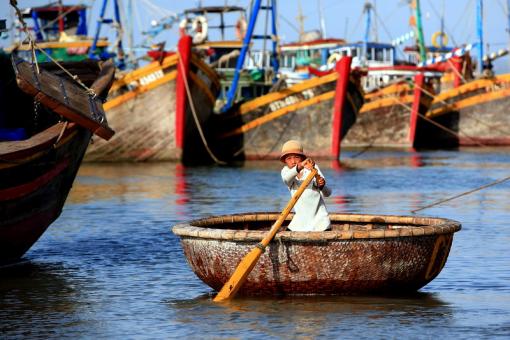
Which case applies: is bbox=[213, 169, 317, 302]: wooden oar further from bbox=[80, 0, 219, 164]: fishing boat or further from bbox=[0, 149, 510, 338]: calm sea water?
bbox=[80, 0, 219, 164]: fishing boat

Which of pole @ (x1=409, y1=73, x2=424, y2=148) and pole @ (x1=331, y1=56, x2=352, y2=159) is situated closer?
pole @ (x1=331, y1=56, x2=352, y2=159)

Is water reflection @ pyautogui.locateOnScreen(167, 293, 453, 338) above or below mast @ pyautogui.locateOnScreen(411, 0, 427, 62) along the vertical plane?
below

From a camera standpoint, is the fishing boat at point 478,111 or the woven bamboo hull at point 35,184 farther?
the fishing boat at point 478,111

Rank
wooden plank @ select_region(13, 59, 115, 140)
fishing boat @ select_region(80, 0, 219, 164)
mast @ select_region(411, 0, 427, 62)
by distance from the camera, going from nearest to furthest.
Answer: wooden plank @ select_region(13, 59, 115, 140) → fishing boat @ select_region(80, 0, 219, 164) → mast @ select_region(411, 0, 427, 62)

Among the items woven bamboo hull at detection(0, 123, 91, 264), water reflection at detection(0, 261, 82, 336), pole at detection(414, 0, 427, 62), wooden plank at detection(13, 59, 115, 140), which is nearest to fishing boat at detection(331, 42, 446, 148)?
pole at detection(414, 0, 427, 62)

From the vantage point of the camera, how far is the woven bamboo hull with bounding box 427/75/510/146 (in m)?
41.9

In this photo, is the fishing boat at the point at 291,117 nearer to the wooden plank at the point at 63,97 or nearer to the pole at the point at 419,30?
the wooden plank at the point at 63,97

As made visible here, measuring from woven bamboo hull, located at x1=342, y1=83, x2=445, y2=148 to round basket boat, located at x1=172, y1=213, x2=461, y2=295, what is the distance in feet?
106

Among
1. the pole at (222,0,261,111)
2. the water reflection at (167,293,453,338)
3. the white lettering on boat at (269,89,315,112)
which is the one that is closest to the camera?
the water reflection at (167,293,453,338)

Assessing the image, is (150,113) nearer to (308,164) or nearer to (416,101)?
(416,101)

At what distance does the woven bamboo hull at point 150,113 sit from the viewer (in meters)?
32.0

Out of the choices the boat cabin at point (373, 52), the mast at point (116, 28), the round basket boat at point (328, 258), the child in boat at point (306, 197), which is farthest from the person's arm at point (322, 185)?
the boat cabin at point (373, 52)

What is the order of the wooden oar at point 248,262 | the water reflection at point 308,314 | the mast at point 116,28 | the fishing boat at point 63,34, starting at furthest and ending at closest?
1. the fishing boat at point 63,34
2. the mast at point 116,28
3. the wooden oar at point 248,262
4. the water reflection at point 308,314

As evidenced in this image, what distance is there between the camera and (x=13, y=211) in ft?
41.0
